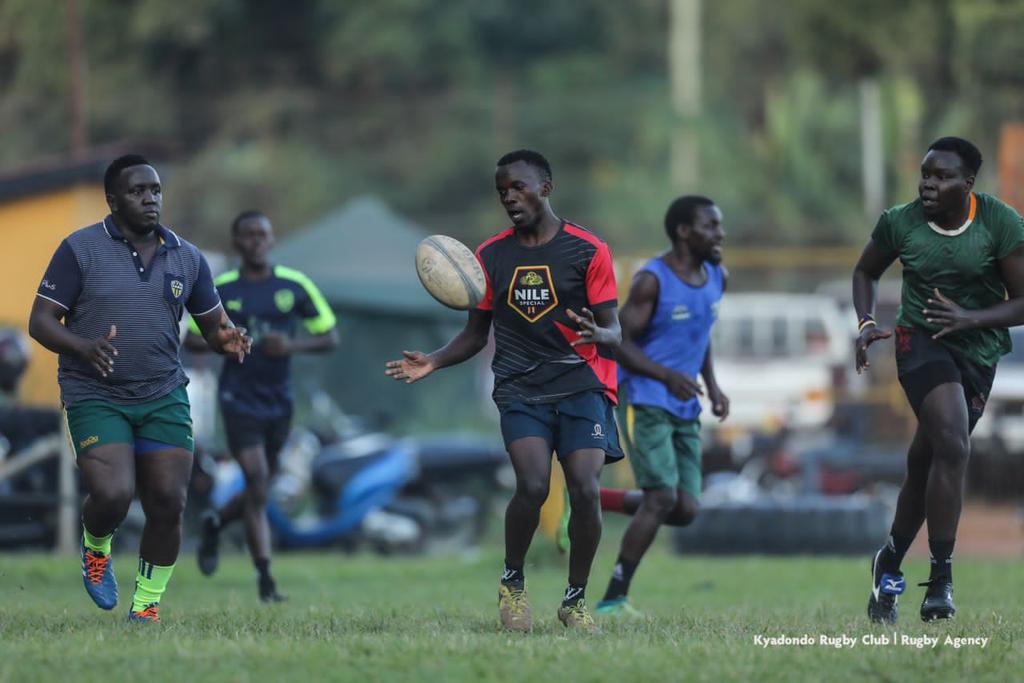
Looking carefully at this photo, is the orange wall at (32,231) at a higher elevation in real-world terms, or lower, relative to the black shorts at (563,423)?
higher

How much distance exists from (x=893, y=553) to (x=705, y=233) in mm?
2498

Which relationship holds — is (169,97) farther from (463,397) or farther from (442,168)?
(463,397)

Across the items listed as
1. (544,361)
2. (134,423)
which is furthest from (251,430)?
(544,361)

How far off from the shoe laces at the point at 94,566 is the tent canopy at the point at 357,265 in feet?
44.7

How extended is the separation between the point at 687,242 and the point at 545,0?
40.4m

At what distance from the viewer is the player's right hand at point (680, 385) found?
10352 mm

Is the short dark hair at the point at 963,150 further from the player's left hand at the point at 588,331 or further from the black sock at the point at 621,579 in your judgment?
the black sock at the point at 621,579

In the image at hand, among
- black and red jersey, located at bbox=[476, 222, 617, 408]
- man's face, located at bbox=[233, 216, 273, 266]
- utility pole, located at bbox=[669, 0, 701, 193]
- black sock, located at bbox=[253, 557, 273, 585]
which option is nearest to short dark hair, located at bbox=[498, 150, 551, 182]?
black and red jersey, located at bbox=[476, 222, 617, 408]

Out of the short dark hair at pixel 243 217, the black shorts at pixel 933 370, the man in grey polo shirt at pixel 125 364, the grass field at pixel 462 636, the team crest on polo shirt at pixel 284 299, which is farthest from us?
the team crest on polo shirt at pixel 284 299

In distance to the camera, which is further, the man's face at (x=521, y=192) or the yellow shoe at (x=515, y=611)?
the man's face at (x=521, y=192)

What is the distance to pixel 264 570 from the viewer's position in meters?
11.5

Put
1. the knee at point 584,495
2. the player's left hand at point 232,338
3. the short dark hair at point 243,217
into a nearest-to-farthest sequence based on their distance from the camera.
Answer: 1. the knee at point 584,495
2. the player's left hand at point 232,338
3. the short dark hair at point 243,217

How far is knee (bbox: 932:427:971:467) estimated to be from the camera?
28.2ft

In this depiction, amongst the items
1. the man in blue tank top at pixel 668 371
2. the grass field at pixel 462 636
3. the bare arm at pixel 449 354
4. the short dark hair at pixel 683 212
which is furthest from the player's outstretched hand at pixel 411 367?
the short dark hair at pixel 683 212
